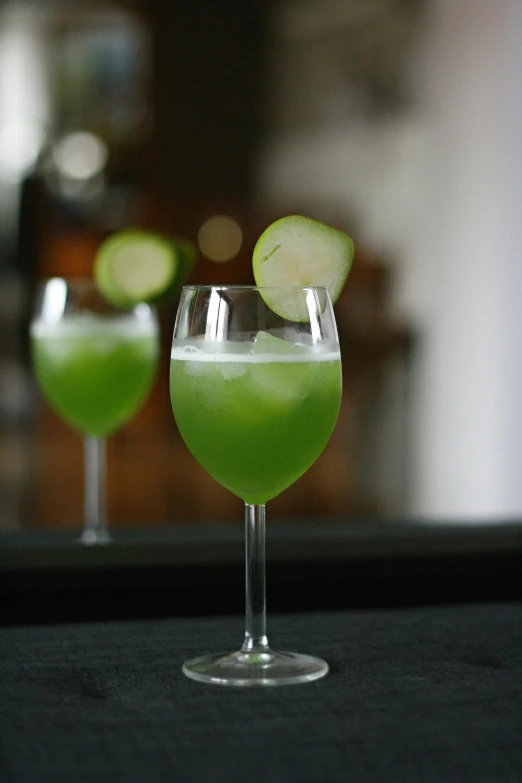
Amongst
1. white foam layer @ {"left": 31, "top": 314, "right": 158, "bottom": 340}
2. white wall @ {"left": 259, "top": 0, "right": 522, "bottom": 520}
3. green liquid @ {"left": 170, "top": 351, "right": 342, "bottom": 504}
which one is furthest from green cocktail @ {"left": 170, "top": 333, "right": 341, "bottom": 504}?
white wall @ {"left": 259, "top": 0, "right": 522, "bottom": 520}

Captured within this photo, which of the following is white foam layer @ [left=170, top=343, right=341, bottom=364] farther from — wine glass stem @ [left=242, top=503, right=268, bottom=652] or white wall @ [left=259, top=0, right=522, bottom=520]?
white wall @ [left=259, top=0, right=522, bottom=520]

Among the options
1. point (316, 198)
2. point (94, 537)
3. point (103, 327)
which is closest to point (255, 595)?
point (94, 537)

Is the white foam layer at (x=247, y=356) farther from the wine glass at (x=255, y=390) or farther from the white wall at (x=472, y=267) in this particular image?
the white wall at (x=472, y=267)

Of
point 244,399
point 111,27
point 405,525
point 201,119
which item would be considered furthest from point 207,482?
point 244,399

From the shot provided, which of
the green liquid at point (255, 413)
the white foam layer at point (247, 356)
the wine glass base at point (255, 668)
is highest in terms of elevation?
the white foam layer at point (247, 356)

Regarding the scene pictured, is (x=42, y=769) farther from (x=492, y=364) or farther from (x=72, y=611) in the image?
(x=492, y=364)

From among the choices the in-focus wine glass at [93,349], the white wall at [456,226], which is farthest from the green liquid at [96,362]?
the white wall at [456,226]

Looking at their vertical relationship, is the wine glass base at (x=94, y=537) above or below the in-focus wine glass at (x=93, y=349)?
below

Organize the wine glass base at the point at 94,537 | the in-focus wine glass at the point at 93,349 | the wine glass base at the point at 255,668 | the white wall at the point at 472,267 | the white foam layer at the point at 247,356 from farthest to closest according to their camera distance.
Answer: the white wall at the point at 472,267 → the in-focus wine glass at the point at 93,349 → the wine glass base at the point at 94,537 → the white foam layer at the point at 247,356 → the wine glass base at the point at 255,668
